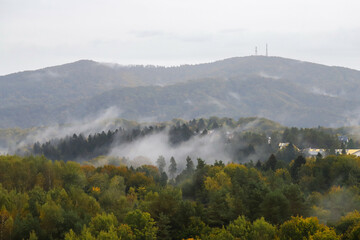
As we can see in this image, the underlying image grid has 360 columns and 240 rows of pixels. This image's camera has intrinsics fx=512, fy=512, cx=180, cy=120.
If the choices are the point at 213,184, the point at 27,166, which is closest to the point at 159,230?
the point at 213,184

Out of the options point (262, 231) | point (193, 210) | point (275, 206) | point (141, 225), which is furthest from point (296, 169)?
point (262, 231)

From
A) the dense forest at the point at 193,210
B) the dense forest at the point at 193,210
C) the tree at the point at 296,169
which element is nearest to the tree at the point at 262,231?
the dense forest at the point at 193,210

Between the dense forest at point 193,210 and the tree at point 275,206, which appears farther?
the tree at point 275,206

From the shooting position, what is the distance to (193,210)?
81125 mm

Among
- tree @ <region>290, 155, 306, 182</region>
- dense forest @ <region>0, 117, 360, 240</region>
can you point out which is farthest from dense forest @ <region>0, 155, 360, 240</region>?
tree @ <region>290, 155, 306, 182</region>

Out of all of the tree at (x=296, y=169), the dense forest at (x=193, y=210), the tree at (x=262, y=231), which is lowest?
the tree at (x=296, y=169)

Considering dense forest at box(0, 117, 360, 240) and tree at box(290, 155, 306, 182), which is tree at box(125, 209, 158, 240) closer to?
dense forest at box(0, 117, 360, 240)

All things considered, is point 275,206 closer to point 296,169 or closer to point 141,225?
point 141,225

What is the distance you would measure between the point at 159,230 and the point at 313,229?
80.7 feet

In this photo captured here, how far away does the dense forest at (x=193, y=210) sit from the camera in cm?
7012

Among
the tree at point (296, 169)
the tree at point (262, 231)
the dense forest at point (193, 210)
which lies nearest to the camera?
the tree at point (262, 231)

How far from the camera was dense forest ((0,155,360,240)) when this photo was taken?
70125mm

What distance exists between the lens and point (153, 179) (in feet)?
Answer: 538

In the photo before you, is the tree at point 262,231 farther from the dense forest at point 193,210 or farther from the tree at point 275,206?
the tree at point 275,206
